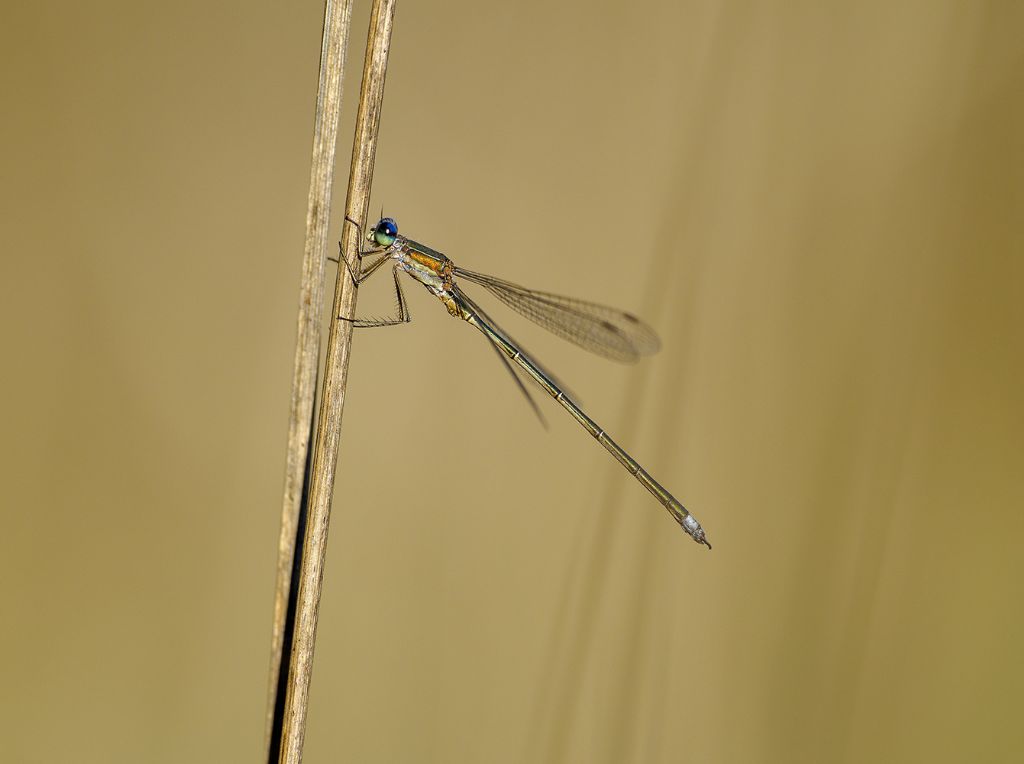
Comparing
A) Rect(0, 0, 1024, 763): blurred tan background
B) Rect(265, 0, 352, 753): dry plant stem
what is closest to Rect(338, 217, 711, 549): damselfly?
Rect(0, 0, 1024, 763): blurred tan background

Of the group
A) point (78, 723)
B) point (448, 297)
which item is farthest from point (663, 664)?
point (78, 723)

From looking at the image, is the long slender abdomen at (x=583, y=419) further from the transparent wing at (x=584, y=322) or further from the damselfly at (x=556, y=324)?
the transparent wing at (x=584, y=322)

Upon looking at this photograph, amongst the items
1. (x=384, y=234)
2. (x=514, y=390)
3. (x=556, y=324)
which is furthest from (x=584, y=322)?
(x=384, y=234)

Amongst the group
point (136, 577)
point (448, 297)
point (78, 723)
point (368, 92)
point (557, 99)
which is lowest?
point (78, 723)

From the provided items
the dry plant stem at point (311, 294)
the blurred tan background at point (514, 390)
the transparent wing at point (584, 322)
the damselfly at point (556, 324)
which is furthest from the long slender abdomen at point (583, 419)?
the dry plant stem at point (311, 294)

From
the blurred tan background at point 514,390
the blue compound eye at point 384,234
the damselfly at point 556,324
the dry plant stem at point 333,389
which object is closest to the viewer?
the dry plant stem at point 333,389

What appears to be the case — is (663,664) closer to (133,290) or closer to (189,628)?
(189,628)

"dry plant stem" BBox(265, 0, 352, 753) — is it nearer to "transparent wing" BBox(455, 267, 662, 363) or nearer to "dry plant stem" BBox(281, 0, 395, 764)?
"dry plant stem" BBox(281, 0, 395, 764)
